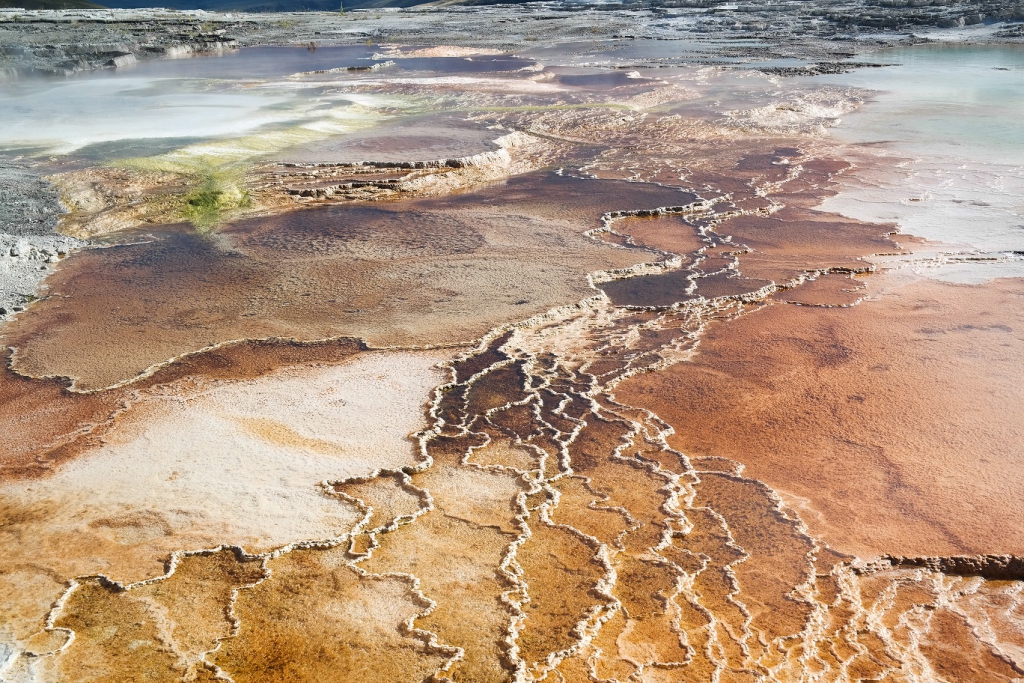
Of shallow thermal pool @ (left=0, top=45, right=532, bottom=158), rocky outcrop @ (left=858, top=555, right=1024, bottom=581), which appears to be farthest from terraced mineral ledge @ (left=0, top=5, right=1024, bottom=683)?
shallow thermal pool @ (left=0, top=45, right=532, bottom=158)

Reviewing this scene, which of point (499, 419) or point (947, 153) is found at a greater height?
point (947, 153)

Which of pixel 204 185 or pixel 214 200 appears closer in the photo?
pixel 214 200

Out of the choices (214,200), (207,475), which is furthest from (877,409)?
(214,200)

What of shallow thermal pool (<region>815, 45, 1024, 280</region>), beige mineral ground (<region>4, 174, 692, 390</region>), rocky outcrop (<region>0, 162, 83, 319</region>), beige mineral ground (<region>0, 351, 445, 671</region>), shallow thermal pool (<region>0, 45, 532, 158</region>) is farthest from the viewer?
shallow thermal pool (<region>0, 45, 532, 158</region>)

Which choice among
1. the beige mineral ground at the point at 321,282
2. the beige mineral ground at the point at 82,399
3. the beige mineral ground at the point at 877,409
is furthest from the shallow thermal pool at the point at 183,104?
the beige mineral ground at the point at 877,409

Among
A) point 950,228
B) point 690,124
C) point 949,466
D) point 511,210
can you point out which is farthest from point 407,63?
point 949,466

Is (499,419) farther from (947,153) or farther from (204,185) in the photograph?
(947,153)

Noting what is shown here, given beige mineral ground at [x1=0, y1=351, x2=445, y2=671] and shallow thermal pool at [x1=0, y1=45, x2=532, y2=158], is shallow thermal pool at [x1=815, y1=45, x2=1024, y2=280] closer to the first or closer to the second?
beige mineral ground at [x1=0, y1=351, x2=445, y2=671]
